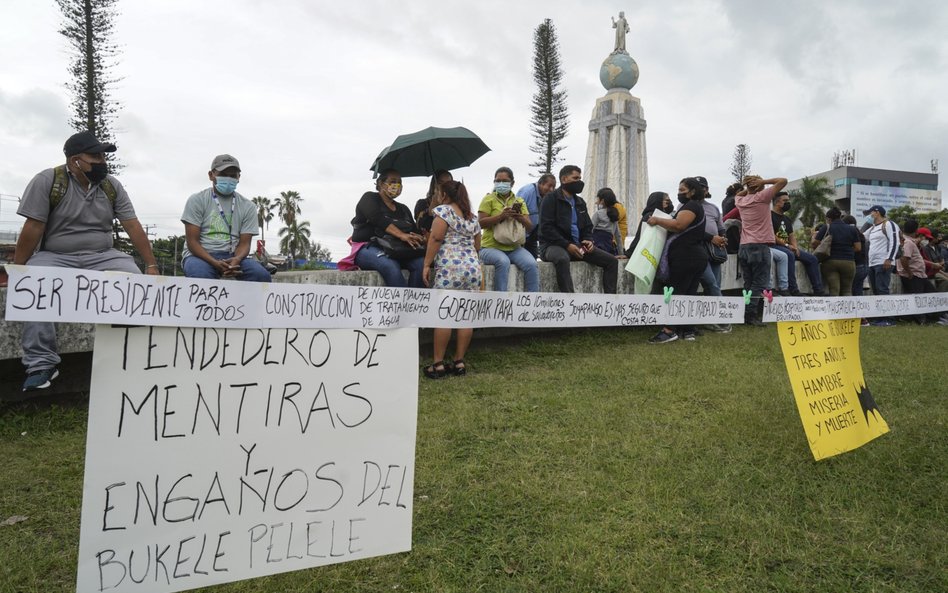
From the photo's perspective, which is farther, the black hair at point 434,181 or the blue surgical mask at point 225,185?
the black hair at point 434,181

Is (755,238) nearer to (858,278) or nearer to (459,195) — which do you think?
(858,278)

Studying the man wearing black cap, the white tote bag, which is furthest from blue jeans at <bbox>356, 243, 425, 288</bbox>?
the white tote bag

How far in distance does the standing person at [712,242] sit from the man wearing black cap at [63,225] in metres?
5.83

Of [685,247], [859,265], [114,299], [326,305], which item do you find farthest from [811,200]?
[114,299]

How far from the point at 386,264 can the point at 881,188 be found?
98.5 meters

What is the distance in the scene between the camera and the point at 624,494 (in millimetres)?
2828

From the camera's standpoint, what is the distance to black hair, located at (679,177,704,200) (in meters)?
6.46

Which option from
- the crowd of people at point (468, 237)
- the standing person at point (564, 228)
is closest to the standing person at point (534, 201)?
the crowd of people at point (468, 237)

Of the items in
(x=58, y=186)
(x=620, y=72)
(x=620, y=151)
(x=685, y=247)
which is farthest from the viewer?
(x=620, y=72)

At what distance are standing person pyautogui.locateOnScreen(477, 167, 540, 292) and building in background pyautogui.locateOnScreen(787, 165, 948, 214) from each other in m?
88.2

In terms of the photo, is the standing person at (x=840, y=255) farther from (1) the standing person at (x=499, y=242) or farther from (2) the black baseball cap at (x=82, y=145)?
(2) the black baseball cap at (x=82, y=145)

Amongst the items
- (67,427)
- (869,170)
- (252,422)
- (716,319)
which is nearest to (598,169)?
(716,319)

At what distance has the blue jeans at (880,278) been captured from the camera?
952 cm

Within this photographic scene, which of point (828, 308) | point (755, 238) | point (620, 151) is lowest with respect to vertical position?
point (828, 308)
